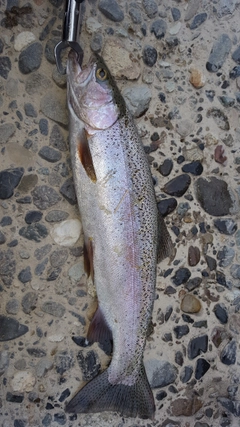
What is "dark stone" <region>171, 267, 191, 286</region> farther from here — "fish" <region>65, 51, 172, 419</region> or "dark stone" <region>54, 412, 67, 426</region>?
"dark stone" <region>54, 412, 67, 426</region>

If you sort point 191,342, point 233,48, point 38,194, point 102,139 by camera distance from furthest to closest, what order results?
1. point 233,48
2. point 191,342
3. point 38,194
4. point 102,139

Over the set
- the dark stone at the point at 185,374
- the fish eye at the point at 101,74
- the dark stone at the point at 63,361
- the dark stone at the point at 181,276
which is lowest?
the dark stone at the point at 185,374

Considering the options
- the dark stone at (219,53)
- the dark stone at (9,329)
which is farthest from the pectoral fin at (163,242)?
the dark stone at (219,53)

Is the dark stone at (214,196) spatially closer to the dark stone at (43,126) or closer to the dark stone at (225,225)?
the dark stone at (225,225)

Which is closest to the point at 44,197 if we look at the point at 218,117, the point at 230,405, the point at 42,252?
the point at 42,252

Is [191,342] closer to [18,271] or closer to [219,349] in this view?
[219,349]

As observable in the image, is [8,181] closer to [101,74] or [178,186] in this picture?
[101,74]

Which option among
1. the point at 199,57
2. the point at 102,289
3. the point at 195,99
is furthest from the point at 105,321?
the point at 199,57

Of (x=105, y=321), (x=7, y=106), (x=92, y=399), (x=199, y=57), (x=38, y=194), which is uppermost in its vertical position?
(x=199, y=57)
